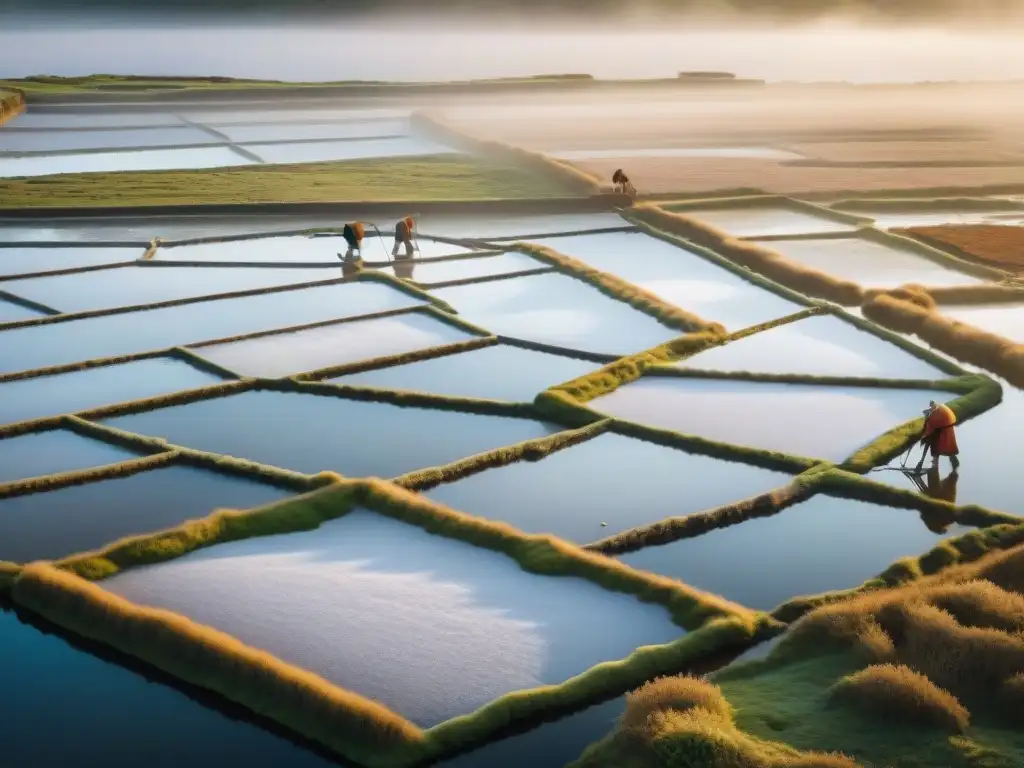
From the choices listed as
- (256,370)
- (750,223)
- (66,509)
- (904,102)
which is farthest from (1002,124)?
(66,509)

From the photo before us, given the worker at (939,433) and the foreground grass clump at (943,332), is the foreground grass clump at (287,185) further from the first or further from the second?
the worker at (939,433)

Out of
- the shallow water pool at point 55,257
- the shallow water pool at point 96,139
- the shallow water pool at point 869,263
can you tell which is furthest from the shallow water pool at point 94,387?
the shallow water pool at point 96,139

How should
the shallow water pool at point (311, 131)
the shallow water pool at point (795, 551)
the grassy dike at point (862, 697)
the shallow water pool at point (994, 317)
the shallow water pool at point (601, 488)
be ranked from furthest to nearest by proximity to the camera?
1. the shallow water pool at point (311, 131)
2. the shallow water pool at point (994, 317)
3. the shallow water pool at point (601, 488)
4. the shallow water pool at point (795, 551)
5. the grassy dike at point (862, 697)

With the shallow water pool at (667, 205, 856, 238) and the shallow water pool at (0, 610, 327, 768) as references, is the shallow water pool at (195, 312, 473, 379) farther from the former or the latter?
the shallow water pool at (667, 205, 856, 238)

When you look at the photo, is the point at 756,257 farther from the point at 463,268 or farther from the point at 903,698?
the point at 903,698

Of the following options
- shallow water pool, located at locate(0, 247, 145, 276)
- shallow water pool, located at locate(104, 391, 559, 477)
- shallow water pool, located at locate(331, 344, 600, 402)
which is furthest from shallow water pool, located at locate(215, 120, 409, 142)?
shallow water pool, located at locate(104, 391, 559, 477)
